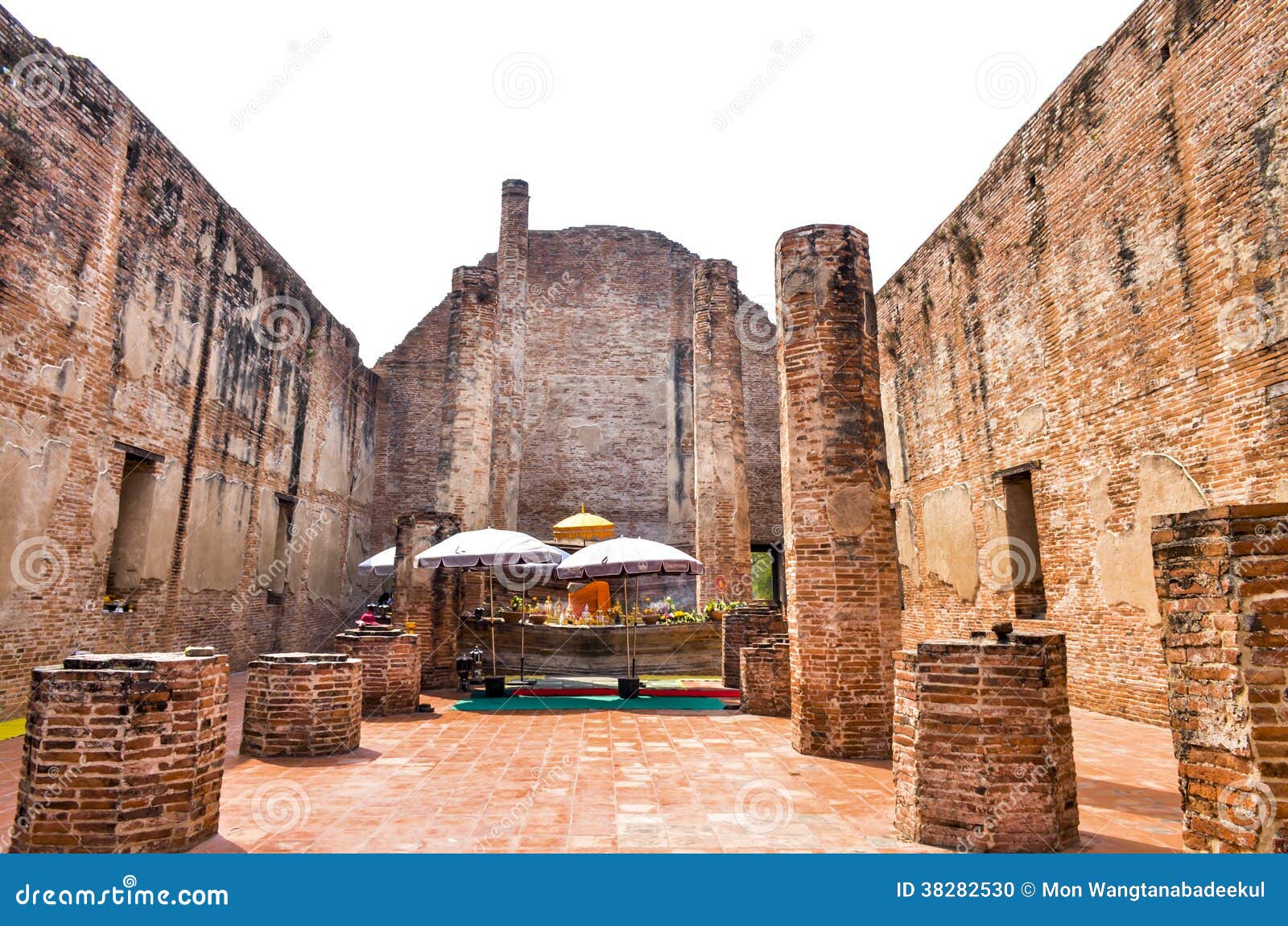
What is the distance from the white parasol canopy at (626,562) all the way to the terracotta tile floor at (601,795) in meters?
3.15

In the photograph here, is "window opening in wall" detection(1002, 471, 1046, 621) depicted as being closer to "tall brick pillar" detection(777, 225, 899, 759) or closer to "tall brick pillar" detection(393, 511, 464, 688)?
"tall brick pillar" detection(777, 225, 899, 759)

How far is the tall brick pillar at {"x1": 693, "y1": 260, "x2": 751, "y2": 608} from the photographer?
55.8ft

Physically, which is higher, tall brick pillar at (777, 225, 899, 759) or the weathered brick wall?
the weathered brick wall

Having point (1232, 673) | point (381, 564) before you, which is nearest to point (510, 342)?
point (381, 564)

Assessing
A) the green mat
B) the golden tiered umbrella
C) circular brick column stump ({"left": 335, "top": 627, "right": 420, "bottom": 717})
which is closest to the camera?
circular brick column stump ({"left": 335, "top": 627, "right": 420, "bottom": 717})

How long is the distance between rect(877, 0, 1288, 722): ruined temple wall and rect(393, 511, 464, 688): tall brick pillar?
22.8ft

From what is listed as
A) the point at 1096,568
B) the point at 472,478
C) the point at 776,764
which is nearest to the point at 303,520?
the point at 472,478

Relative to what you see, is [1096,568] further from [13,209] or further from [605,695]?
[13,209]

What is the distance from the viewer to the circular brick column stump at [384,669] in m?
8.59

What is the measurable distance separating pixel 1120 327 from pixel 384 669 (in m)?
9.16

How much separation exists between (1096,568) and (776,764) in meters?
5.27

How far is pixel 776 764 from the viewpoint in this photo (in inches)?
240

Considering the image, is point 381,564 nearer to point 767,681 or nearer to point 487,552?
point 487,552

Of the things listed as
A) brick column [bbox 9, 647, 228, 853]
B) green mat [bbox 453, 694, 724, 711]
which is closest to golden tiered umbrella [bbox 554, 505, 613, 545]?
green mat [bbox 453, 694, 724, 711]
